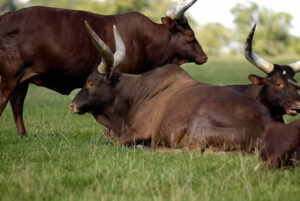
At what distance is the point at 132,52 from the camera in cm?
904

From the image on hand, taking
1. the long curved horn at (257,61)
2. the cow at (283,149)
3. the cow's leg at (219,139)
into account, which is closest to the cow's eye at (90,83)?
the cow's leg at (219,139)

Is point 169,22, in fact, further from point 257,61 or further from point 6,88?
point 6,88

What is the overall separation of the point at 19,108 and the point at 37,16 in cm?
147

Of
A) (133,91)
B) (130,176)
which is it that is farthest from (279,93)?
(130,176)

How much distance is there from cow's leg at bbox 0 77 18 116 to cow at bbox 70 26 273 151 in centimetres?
110

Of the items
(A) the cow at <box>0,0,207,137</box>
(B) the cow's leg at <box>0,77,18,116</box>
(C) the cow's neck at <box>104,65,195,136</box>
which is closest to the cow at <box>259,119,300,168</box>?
(C) the cow's neck at <box>104,65,195,136</box>

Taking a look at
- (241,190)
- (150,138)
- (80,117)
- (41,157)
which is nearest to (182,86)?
(150,138)

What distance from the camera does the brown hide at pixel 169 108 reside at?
619 cm

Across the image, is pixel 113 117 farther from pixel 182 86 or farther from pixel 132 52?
pixel 132 52

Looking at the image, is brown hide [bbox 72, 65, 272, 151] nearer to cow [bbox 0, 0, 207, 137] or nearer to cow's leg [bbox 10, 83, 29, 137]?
cow [bbox 0, 0, 207, 137]

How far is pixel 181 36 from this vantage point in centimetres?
1002

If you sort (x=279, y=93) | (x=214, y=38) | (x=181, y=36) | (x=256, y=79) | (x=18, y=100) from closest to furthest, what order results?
(x=279, y=93)
(x=256, y=79)
(x=18, y=100)
(x=181, y=36)
(x=214, y=38)

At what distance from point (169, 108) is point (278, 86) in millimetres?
2141

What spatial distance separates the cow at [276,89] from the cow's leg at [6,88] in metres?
3.52
